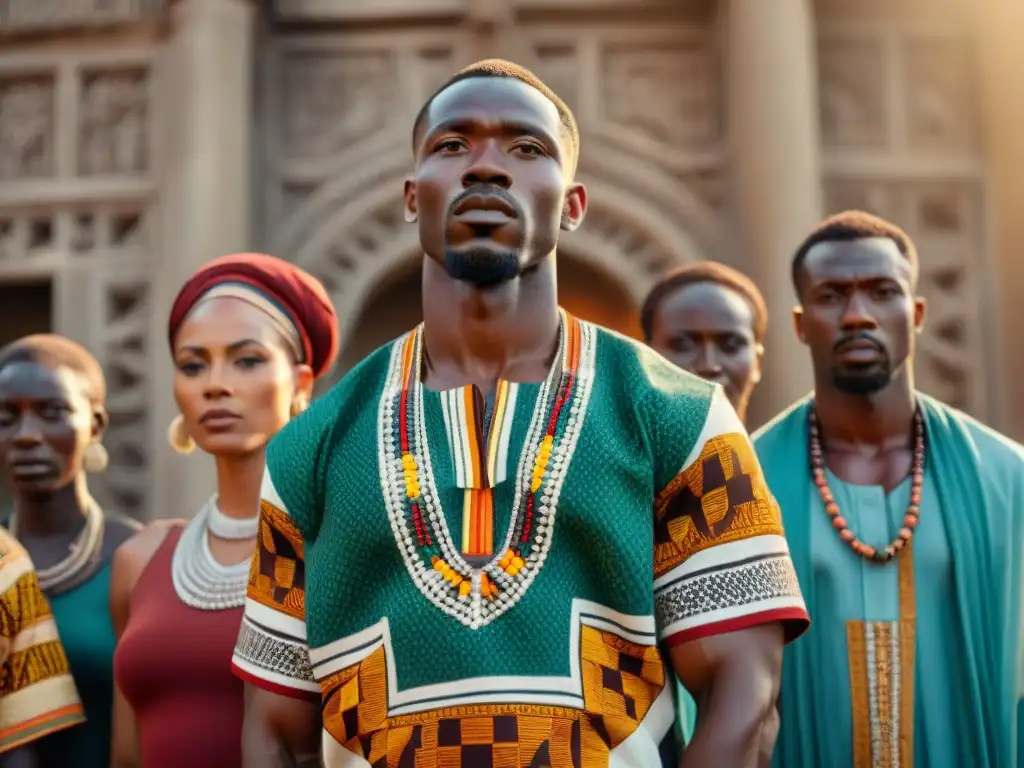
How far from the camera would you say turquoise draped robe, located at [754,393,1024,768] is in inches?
123

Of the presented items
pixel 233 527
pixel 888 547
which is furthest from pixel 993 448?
pixel 233 527

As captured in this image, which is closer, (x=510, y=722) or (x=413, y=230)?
(x=510, y=722)

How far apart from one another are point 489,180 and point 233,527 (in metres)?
1.48

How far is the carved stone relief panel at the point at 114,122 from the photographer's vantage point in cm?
721

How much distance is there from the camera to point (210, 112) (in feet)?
22.1

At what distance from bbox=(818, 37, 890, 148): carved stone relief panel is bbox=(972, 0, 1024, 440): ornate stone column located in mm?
506

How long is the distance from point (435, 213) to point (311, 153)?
521 centimetres

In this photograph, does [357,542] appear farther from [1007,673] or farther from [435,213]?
[1007,673]

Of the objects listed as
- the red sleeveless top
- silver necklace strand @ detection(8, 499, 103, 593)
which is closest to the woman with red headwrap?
the red sleeveless top

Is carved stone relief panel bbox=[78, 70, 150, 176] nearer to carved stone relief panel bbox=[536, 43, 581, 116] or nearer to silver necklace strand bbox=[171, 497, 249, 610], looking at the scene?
carved stone relief panel bbox=[536, 43, 581, 116]

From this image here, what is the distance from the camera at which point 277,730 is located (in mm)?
2219

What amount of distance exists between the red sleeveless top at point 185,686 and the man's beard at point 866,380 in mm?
1569

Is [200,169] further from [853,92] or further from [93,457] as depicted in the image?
[853,92]

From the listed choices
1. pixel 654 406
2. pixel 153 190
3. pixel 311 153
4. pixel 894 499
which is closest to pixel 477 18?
pixel 311 153
